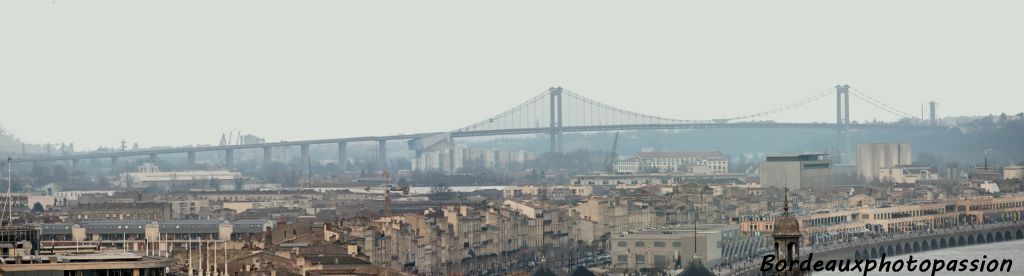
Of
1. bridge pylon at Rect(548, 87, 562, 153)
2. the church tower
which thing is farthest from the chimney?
bridge pylon at Rect(548, 87, 562, 153)

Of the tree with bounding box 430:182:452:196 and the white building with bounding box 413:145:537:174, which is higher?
the white building with bounding box 413:145:537:174

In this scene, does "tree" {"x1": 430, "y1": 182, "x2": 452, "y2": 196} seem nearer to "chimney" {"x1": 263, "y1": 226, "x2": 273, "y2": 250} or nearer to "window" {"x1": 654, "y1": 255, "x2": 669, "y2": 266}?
"window" {"x1": 654, "y1": 255, "x2": 669, "y2": 266}

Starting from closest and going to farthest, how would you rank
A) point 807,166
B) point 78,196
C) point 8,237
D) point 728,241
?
point 8,237 → point 728,241 → point 78,196 → point 807,166

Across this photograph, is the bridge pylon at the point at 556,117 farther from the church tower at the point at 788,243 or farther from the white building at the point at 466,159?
the church tower at the point at 788,243

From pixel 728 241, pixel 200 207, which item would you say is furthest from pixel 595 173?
pixel 728 241

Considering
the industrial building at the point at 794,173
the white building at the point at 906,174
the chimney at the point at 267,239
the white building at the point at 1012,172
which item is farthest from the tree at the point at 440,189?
the chimney at the point at 267,239

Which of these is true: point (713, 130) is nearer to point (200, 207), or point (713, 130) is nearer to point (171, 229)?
point (200, 207)

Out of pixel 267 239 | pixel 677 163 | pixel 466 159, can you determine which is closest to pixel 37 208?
pixel 267 239

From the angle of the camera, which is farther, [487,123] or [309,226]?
[487,123]
